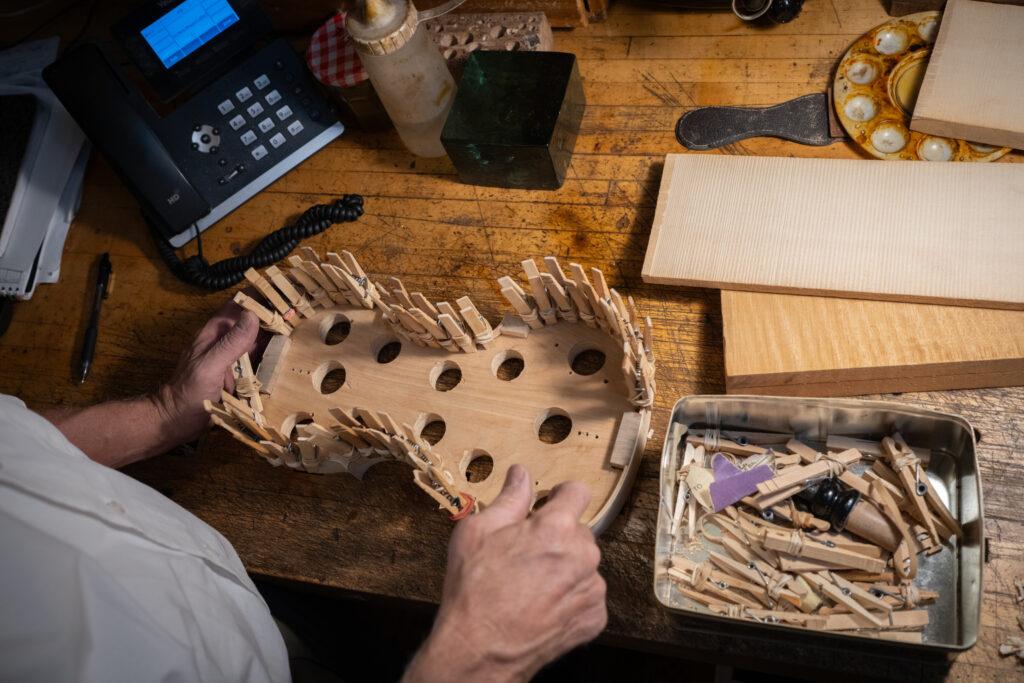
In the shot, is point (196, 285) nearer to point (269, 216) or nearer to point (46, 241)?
point (269, 216)

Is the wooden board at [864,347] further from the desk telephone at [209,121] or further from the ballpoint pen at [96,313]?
the ballpoint pen at [96,313]

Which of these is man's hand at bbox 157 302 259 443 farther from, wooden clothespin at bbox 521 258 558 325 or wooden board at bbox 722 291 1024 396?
wooden board at bbox 722 291 1024 396

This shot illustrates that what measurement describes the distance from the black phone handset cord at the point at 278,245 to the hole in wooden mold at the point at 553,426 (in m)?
0.68

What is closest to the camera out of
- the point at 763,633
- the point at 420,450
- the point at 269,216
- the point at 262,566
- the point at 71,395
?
the point at 763,633

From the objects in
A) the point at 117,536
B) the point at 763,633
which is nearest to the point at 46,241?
the point at 117,536

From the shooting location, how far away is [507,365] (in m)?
1.45

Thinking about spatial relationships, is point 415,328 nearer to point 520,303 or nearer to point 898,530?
point 520,303

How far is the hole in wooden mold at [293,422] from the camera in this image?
1460 millimetres

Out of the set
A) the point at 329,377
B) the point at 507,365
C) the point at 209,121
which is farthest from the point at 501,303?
the point at 209,121

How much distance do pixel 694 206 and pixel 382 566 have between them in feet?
2.80

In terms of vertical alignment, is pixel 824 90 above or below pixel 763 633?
above

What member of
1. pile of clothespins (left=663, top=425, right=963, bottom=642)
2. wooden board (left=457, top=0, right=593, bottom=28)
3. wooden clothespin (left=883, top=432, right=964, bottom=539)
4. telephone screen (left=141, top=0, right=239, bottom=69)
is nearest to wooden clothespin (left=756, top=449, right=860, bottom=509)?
pile of clothespins (left=663, top=425, right=963, bottom=642)

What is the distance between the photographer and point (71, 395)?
1.70m

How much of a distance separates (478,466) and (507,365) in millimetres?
197
